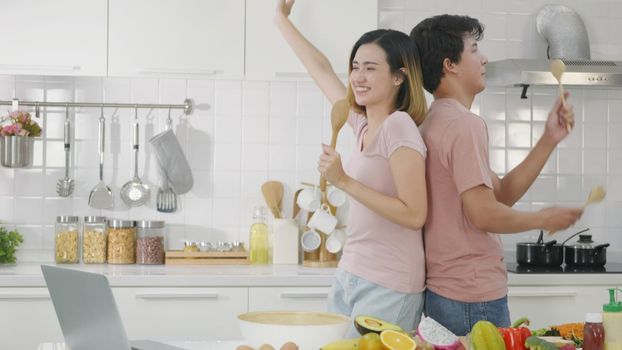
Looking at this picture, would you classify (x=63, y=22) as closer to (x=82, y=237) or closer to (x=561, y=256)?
(x=82, y=237)

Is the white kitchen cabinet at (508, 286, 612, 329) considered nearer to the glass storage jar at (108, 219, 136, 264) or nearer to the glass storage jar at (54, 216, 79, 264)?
the glass storage jar at (108, 219, 136, 264)

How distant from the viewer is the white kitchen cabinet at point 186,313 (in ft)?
12.2

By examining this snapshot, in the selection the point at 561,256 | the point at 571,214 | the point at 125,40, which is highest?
the point at 125,40

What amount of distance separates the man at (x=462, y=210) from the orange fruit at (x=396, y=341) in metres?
0.62

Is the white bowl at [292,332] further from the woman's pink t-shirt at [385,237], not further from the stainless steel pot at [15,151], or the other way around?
the stainless steel pot at [15,151]

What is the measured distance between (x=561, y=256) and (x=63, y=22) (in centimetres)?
232

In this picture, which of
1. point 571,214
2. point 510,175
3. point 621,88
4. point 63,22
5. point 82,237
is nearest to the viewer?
point 571,214

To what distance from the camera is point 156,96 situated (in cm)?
434

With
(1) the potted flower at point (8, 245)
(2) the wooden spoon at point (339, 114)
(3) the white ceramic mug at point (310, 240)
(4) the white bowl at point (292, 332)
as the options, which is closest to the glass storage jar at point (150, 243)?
(1) the potted flower at point (8, 245)

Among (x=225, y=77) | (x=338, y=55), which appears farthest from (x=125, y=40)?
(x=338, y=55)

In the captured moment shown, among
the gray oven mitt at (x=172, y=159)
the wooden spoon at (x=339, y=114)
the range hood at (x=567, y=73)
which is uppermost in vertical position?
the range hood at (x=567, y=73)

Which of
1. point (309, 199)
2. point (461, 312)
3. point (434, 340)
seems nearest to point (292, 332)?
point (434, 340)

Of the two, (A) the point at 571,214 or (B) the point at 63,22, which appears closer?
(A) the point at 571,214

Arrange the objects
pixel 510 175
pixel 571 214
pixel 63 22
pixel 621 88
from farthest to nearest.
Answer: pixel 621 88 → pixel 63 22 → pixel 510 175 → pixel 571 214
